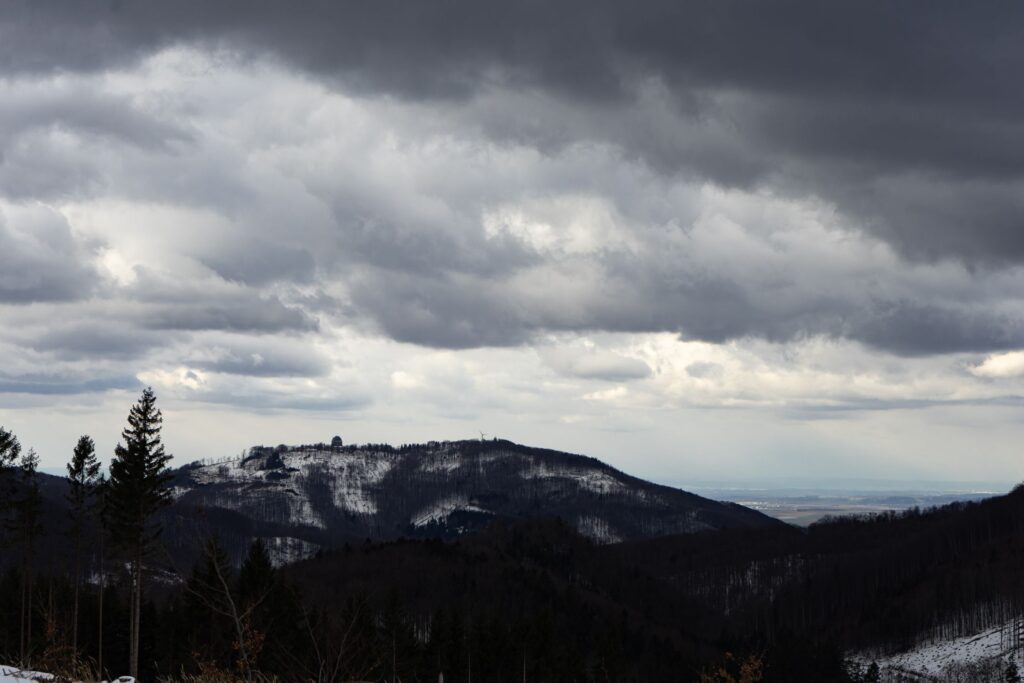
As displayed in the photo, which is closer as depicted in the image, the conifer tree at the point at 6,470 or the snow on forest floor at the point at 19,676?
the snow on forest floor at the point at 19,676

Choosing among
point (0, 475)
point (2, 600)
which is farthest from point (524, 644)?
point (0, 475)

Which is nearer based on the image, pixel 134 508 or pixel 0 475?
pixel 134 508

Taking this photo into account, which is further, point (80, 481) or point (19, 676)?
point (80, 481)

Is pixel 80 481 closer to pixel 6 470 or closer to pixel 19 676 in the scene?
pixel 6 470

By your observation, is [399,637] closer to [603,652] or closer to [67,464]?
[603,652]

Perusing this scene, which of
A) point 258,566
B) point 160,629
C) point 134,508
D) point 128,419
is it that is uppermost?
point 128,419

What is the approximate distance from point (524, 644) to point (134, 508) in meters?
66.2

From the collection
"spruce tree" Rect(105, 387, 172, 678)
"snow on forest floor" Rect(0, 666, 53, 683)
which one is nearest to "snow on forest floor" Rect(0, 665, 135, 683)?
"snow on forest floor" Rect(0, 666, 53, 683)

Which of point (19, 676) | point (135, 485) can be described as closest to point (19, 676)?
point (19, 676)

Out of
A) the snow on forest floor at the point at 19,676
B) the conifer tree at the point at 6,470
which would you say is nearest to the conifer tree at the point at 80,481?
the conifer tree at the point at 6,470

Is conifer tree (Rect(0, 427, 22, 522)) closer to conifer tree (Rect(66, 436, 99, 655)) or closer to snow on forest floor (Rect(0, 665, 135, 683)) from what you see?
conifer tree (Rect(66, 436, 99, 655))

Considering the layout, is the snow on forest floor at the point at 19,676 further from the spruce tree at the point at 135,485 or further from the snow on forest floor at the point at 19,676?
the spruce tree at the point at 135,485

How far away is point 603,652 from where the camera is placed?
123438 millimetres

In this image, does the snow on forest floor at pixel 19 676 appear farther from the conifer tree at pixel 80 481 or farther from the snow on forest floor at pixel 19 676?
the conifer tree at pixel 80 481
